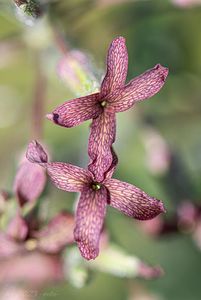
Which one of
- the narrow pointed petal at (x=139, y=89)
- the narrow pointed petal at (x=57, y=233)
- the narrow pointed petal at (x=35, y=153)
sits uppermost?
the narrow pointed petal at (x=139, y=89)

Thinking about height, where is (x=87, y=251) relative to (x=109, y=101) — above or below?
below

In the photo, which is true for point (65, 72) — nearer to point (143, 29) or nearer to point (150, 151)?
point (150, 151)

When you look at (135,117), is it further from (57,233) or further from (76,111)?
(76,111)

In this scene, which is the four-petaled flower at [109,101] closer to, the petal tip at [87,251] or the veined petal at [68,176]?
the veined petal at [68,176]

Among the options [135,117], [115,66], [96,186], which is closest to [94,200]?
[96,186]

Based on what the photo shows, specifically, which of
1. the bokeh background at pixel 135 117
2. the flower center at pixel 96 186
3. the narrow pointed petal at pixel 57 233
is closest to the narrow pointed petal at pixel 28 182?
the narrow pointed petal at pixel 57 233

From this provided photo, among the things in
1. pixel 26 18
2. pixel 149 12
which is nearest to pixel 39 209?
pixel 26 18
